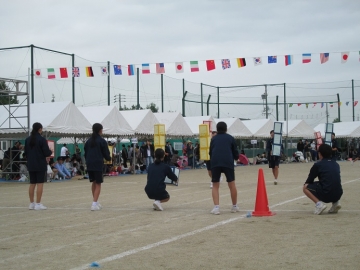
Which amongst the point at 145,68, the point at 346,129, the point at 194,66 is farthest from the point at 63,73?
the point at 346,129

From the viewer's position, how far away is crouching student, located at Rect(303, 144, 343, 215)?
359 inches

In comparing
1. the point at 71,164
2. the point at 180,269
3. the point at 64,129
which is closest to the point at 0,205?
the point at 180,269

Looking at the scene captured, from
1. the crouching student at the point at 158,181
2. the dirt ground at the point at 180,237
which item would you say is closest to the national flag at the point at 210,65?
the dirt ground at the point at 180,237

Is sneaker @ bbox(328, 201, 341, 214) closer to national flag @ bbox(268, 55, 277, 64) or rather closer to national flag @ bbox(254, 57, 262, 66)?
national flag @ bbox(268, 55, 277, 64)

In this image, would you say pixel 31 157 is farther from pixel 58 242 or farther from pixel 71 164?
pixel 71 164

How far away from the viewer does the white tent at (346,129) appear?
50156 mm

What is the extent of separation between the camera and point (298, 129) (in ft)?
156

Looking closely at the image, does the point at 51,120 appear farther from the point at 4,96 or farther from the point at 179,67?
the point at 179,67

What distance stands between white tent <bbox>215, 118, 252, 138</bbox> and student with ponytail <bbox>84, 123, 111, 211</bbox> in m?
27.2

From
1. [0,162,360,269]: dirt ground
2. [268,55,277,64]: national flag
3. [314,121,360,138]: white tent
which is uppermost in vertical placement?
[268,55,277,64]: national flag

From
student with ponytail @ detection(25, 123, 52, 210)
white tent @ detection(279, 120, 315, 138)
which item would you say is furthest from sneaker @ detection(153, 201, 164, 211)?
white tent @ detection(279, 120, 315, 138)

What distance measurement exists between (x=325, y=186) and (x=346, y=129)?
44.1 metres

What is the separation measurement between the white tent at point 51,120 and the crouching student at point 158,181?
12.4 meters

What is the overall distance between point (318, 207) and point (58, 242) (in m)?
4.46
